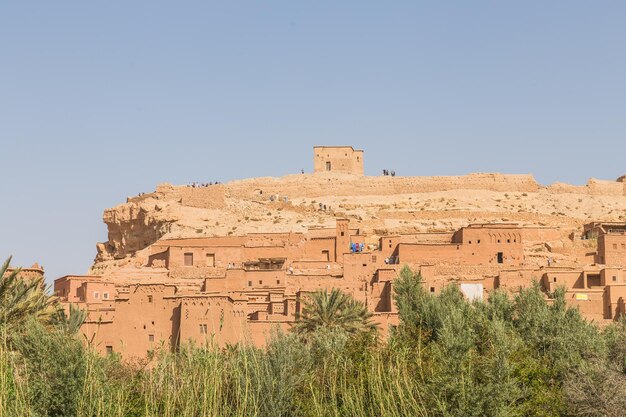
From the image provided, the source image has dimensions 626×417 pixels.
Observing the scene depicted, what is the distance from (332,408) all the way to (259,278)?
63.5 ft

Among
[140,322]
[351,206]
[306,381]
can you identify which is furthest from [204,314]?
[351,206]

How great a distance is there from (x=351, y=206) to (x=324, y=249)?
45.0ft

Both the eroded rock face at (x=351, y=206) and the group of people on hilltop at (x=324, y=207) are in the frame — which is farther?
the group of people on hilltop at (x=324, y=207)

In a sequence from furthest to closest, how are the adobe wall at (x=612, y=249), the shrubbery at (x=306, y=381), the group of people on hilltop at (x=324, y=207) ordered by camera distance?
Result: the group of people on hilltop at (x=324, y=207) → the adobe wall at (x=612, y=249) → the shrubbery at (x=306, y=381)

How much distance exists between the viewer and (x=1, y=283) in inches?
939

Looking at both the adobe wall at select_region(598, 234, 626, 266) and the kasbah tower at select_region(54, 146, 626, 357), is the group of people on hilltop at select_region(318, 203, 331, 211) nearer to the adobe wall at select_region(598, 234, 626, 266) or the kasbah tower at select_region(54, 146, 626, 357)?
the kasbah tower at select_region(54, 146, 626, 357)

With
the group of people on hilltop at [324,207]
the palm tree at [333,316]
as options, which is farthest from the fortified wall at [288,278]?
the group of people on hilltop at [324,207]

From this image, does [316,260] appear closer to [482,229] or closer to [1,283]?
[482,229]

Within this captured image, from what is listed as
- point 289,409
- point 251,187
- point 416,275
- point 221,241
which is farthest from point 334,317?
point 251,187

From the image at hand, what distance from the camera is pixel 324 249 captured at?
44.9m

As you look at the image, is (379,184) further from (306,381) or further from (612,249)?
(306,381)

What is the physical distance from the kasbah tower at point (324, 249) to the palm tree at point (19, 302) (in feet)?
5.21

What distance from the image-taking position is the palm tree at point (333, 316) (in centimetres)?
3228

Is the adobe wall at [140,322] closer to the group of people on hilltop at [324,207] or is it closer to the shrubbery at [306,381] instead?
the shrubbery at [306,381]
